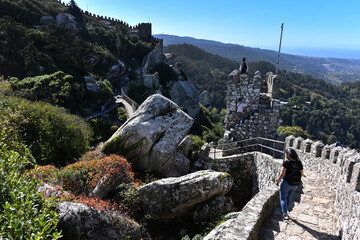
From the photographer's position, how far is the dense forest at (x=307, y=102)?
2936 inches

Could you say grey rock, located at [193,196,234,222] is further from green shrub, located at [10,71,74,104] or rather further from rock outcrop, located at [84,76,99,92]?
rock outcrop, located at [84,76,99,92]

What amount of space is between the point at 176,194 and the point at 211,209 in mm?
1391

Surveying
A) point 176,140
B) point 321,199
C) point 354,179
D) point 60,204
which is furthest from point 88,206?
point 321,199

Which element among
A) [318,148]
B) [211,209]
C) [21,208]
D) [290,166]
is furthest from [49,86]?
[290,166]

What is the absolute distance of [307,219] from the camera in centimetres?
582

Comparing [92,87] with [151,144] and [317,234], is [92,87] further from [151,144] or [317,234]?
[317,234]

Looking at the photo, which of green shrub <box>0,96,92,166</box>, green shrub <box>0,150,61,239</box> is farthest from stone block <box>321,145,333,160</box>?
green shrub <box>0,96,92,166</box>

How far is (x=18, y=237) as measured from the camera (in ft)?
11.9

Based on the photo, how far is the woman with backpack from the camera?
558cm

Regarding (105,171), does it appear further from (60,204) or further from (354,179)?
(354,179)

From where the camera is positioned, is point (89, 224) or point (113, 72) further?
point (113, 72)

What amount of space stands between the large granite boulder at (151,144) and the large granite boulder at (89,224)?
4.03m

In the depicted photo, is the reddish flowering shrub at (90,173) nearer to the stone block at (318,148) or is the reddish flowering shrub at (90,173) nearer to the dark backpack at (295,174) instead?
the dark backpack at (295,174)

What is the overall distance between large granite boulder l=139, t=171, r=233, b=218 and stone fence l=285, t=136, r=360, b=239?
3.62m
